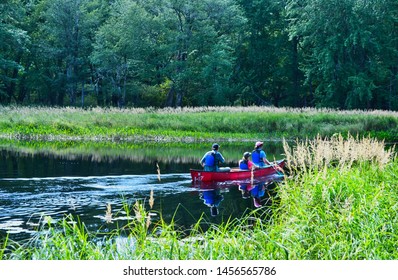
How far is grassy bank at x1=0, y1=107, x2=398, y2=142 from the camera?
99.8 feet

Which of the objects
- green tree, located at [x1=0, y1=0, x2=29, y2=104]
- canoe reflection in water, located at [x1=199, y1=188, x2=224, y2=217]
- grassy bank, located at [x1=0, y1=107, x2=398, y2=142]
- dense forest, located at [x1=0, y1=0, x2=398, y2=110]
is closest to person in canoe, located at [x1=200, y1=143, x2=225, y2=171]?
canoe reflection in water, located at [x1=199, y1=188, x2=224, y2=217]

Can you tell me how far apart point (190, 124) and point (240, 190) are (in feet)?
55.8

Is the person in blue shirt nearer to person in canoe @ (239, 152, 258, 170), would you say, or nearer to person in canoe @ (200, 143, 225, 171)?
person in canoe @ (239, 152, 258, 170)

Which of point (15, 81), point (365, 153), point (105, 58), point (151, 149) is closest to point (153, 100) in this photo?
point (105, 58)

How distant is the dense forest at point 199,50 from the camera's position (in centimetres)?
4422

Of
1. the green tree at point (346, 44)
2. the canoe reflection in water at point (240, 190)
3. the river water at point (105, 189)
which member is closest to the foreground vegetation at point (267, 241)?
the river water at point (105, 189)

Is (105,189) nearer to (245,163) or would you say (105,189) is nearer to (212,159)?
(212,159)

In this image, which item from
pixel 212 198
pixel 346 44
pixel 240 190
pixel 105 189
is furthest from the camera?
pixel 346 44

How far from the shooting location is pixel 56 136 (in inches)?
1174

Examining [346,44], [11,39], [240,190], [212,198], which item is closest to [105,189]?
[212,198]

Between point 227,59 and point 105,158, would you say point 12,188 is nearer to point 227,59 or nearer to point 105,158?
point 105,158

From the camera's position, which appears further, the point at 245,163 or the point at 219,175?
the point at 245,163

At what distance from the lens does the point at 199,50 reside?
155ft

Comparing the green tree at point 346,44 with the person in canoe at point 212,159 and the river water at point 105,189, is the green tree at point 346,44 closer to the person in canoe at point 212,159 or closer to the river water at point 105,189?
the river water at point 105,189
